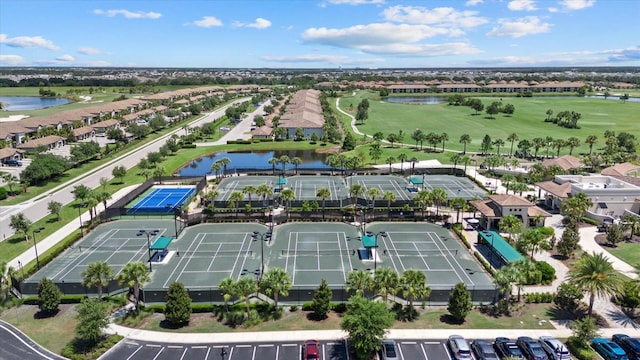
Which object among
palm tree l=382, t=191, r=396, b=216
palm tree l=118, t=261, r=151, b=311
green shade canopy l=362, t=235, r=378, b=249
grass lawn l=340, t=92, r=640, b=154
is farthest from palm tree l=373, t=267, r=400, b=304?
grass lawn l=340, t=92, r=640, b=154

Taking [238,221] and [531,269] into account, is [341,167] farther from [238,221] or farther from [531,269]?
[531,269]

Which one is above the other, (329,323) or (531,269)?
(531,269)

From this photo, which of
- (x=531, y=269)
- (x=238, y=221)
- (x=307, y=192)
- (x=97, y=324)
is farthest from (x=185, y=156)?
(x=531, y=269)

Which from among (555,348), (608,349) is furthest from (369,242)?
(608,349)

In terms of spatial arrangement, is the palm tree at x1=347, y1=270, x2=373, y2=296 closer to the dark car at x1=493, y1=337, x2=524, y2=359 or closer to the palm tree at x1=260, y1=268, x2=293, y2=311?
the palm tree at x1=260, y1=268, x2=293, y2=311

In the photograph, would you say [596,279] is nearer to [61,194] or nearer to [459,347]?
[459,347]

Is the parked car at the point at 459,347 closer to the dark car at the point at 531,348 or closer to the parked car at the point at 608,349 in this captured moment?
the dark car at the point at 531,348
